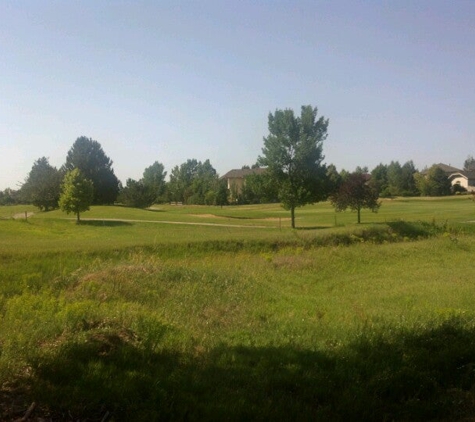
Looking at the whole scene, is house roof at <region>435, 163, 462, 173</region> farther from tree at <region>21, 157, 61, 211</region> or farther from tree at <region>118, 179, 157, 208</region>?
tree at <region>21, 157, 61, 211</region>

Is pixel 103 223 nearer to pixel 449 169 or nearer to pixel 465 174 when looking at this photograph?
pixel 465 174

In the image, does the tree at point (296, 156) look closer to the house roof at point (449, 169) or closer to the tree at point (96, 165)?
the tree at point (96, 165)

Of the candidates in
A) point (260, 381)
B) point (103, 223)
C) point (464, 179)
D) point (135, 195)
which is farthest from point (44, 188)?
point (464, 179)

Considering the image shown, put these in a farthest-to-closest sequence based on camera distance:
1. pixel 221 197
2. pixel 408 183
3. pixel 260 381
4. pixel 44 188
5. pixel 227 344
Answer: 1. pixel 408 183
2. pixel 221 197
3. pixel 44 188
4. pixel 227 344
5. pixel 260 381

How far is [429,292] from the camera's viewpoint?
1426cm

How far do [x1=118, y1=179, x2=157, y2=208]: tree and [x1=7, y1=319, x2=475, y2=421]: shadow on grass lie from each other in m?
69.7

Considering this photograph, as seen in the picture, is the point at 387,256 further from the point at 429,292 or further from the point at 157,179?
the point at 157,179

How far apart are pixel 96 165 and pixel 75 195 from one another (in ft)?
110

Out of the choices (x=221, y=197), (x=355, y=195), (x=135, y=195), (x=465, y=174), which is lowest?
(x=355, y=195)

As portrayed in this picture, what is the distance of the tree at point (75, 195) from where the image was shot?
1597 inches

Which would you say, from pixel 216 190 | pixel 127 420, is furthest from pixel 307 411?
pixel 216 190

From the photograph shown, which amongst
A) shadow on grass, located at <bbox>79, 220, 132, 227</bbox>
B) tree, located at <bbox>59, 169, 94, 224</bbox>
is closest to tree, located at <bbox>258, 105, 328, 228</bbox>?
shadow on grass, located at <bbox>79, 220, 132, 227</bbox>

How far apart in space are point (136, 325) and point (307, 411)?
3.53m

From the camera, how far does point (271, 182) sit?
1486 inches
